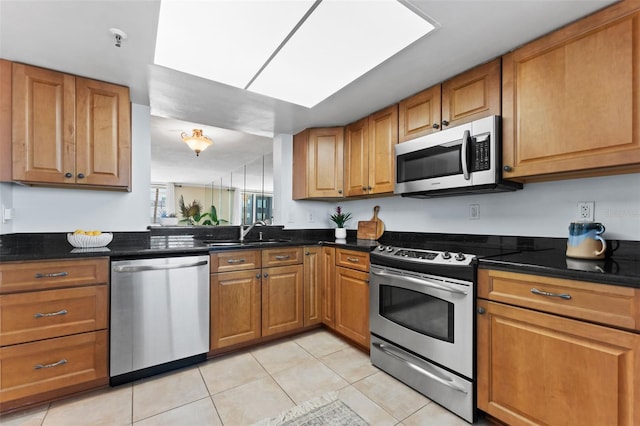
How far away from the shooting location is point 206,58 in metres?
1.76

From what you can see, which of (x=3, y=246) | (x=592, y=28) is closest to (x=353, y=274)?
(x=592, y=28)

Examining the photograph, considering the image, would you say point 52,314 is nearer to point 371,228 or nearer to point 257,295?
point 257,295

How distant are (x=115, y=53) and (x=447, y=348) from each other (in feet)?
8.82

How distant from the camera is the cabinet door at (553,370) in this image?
42.3 inches

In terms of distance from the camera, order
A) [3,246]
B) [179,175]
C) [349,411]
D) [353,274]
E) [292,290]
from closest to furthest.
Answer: [349,411] → [3,246] → [353,274] → [292,290] → [179,175]

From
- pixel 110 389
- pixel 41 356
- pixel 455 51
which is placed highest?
pixel 455 51

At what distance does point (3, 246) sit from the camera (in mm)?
1925

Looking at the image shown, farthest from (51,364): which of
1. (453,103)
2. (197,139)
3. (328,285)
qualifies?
(453,103)

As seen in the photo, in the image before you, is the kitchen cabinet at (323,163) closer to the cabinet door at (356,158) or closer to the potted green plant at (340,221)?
the cabinet door at (356,158)

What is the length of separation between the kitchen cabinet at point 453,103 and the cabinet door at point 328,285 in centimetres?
125

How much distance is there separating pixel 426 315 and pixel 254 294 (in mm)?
1383

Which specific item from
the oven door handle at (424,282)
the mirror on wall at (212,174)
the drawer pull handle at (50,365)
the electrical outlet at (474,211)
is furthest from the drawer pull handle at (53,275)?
the electrical outlet at (474,211)

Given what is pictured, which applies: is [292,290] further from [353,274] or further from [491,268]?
[491,268]

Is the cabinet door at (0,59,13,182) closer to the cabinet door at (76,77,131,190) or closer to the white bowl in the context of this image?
the cabinet door at (76,77,131,190)
